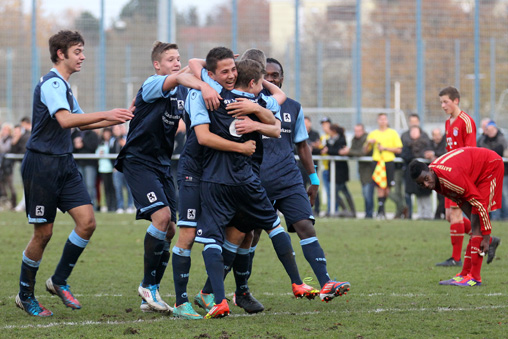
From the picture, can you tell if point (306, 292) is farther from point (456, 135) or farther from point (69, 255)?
point (456, 135)

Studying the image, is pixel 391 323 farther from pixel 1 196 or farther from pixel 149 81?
pixel 1 196

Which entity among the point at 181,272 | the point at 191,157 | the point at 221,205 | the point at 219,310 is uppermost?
the point at 191,157

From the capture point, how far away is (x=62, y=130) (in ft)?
22.2

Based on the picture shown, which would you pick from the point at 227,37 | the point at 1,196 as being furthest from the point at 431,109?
the point at 1,196

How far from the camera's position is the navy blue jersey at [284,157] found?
22.9 ft

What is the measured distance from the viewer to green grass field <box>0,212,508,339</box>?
5.83 m

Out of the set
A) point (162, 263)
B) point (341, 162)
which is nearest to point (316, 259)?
point (162, 263)

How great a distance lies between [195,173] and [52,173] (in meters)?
1.26

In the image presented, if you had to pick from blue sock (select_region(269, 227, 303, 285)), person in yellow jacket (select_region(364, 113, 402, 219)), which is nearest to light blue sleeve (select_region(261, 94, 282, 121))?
blue sock (select_region(269, 227, 303, 285))

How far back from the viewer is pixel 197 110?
6.21m

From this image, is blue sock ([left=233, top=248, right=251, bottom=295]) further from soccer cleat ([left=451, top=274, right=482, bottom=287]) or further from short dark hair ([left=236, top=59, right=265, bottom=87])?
soccer cleat ([left=451, top=274, right=482, bottom=287])

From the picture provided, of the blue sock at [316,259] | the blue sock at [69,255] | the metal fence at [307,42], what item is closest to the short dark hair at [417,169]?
the blue sock at [316,259]

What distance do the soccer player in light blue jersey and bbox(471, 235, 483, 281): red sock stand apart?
155 inches

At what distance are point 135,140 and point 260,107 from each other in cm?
130
